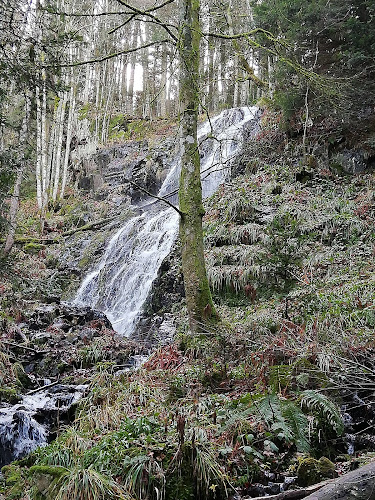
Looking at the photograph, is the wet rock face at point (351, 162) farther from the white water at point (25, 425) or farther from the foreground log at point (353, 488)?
the foreground log at point (353, 488)

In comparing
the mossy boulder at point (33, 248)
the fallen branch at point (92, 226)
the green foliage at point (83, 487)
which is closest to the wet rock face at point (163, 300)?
the green foliage at point (83, 487)

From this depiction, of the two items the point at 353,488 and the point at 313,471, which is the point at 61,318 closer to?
the point at 313,471

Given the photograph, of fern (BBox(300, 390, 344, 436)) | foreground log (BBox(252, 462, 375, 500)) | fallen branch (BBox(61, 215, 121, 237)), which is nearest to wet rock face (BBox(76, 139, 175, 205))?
fallen branch (BBox(61, 215, 121, 237))

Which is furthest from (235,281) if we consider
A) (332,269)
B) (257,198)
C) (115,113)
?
(115,113)

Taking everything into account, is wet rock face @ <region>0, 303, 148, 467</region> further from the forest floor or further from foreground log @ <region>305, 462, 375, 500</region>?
foreground log @ <region>305, 462, 375, 500</region>

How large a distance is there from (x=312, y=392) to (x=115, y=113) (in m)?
25.9

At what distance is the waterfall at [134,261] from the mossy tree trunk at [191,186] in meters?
3.29

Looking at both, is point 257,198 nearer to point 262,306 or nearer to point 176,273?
point 176,273

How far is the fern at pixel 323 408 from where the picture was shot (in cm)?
323

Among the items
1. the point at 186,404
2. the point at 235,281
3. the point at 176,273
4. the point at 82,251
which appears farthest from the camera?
the point at 82,251

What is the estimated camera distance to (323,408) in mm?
3420

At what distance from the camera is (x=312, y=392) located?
347cm

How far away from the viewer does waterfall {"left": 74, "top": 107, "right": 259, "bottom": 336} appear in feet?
34.3

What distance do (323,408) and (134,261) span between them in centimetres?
892
